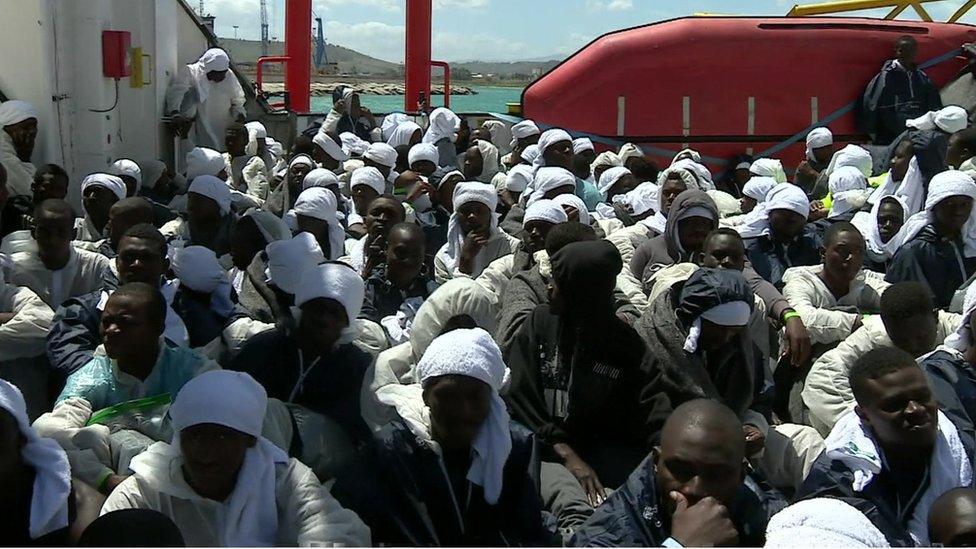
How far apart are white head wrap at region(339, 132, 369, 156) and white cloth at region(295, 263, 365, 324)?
21.5ft

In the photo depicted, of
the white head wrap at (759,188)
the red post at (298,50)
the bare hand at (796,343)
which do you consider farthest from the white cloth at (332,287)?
the red post at (298,50)

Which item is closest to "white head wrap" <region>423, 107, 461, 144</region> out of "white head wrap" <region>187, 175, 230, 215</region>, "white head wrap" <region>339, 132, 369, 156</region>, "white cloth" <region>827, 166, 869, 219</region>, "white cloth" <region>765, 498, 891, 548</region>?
"white head wrap" <region>339, 132, 369, 156</region>

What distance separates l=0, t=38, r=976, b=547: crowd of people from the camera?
8.13 feet

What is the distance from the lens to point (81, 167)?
6.60 meters

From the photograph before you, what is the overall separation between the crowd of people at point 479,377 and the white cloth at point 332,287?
0.04 feet

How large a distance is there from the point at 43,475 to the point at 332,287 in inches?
53.1

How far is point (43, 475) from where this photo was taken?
236 centimetres

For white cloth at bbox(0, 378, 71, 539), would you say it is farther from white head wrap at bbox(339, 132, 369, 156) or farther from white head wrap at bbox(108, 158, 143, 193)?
white head wrap at bbox(339, 132, 369, 156)

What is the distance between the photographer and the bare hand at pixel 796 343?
13.8 feet

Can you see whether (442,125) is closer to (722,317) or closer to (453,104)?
(722,317)

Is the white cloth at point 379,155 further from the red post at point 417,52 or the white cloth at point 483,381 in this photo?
the white cloth at point 483,381

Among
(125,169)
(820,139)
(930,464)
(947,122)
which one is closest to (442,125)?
(820,139)

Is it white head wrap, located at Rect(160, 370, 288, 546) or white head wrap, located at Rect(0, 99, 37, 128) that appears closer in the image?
white head wrap, located at Rect(160, 370, 288, 546)

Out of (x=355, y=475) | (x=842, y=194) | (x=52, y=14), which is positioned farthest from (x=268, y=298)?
(x=842, y=194)
